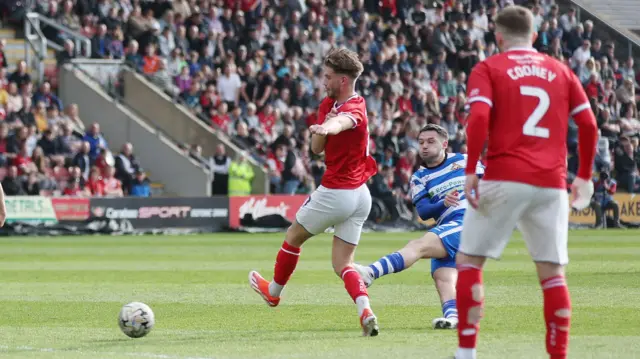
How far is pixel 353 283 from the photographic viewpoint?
9.62 metres

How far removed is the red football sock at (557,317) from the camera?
23.8ft

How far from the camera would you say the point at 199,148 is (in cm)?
3030

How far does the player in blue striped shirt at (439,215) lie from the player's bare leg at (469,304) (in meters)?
2.75

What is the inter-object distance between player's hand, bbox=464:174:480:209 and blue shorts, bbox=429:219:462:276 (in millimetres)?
3206

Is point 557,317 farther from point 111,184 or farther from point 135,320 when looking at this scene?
point 111,184

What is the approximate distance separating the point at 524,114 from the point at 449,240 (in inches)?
130

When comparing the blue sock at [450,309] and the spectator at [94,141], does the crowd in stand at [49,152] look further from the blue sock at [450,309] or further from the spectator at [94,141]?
the blue sock at [450,309]

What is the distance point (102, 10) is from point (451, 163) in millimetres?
21997

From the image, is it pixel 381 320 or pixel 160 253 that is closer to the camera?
pixel 381 320

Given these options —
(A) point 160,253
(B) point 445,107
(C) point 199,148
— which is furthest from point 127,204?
(B) point 445,107

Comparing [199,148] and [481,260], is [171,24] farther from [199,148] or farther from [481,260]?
[481,260]

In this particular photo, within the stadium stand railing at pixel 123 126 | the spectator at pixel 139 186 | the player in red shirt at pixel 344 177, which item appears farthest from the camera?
the stadium stand railing at pixel 123 126

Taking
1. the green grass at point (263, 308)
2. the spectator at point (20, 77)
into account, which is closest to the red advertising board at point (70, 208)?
the spectator at point (20, 77)

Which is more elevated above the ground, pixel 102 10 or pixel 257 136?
pixel 102 10
